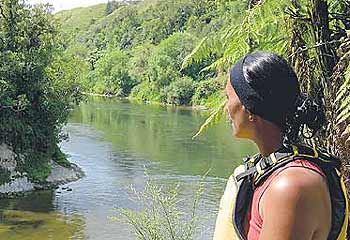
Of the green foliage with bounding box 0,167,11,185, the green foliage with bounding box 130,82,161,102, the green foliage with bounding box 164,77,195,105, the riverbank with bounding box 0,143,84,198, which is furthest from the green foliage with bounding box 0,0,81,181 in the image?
the green foliage with bounding box 130,82,161,102

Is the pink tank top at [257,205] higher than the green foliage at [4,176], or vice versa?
the pink tank top at [257,205]

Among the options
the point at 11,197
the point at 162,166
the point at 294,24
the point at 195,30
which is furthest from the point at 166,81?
the point at 294,24

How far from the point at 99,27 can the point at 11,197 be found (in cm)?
10537

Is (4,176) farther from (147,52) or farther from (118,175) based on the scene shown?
(147,52)

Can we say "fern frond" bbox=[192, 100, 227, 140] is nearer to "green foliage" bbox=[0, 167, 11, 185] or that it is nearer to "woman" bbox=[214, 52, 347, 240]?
"woman" bbox=[214, 52, 347, 240]

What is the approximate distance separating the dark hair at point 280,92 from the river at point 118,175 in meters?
8.10

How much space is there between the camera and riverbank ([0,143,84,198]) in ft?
72.0

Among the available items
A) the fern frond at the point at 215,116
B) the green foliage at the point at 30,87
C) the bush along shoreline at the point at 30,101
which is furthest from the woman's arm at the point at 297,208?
the green foliage at the point at 30,87

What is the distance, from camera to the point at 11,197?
21453mm

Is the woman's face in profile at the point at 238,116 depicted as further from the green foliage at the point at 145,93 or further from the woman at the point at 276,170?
the green foliage at the point at 145,93

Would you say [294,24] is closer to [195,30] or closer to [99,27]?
[195,30]

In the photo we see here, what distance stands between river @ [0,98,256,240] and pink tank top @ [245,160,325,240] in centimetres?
818

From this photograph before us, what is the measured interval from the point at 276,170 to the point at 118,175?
22844mm

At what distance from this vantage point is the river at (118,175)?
18.0 metres
